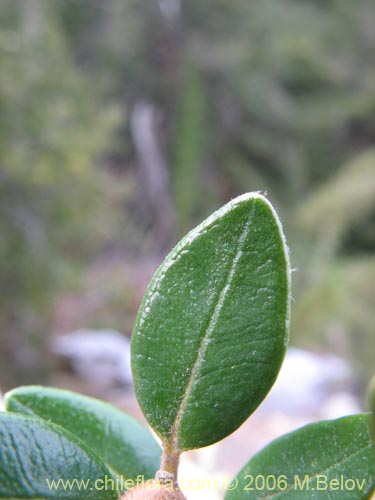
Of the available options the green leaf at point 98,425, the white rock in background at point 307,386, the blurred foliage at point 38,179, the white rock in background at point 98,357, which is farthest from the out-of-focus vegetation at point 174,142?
the green leaf at point 98,425

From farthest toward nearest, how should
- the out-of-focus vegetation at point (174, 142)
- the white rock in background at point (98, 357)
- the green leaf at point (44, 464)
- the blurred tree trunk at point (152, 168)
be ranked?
the blurred tree trunk at point (152, 168)
the white rock in background at point (98, 357)
the out-of-focus vegetation at point (174, 142)
the green leaf at point (44, 464)

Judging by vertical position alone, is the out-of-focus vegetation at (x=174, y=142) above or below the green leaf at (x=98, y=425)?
above

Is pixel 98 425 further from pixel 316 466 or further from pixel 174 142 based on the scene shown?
pixel 174 142

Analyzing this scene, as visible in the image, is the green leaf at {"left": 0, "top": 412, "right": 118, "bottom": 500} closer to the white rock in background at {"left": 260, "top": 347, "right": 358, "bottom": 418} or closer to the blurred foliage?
the blurred foliage

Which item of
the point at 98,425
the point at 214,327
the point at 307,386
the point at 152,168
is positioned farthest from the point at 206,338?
the point at 152,168

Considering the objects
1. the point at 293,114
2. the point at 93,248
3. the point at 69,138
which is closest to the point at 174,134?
the point at 293,114

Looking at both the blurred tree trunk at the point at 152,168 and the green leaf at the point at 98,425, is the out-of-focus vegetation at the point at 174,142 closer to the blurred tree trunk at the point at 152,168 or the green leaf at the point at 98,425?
the blurred tree trunk at the point at 152,168

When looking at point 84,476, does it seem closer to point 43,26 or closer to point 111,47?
point 43,26
